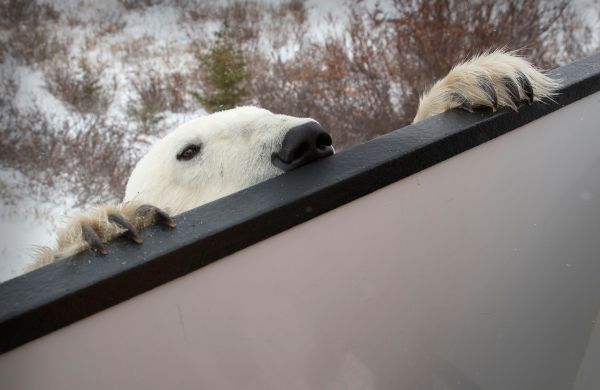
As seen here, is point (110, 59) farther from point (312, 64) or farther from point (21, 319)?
point (21, 319)

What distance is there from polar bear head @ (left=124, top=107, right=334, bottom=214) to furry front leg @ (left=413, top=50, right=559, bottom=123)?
1.56 feet

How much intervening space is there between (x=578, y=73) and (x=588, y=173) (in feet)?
1.06

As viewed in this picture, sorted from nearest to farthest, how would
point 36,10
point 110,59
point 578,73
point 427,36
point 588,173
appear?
point 578,73
point 588,173
point 427,36
point 36,10
point 110,59

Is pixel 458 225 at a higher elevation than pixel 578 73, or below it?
below

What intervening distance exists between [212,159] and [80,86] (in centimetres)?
664

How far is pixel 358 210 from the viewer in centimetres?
120

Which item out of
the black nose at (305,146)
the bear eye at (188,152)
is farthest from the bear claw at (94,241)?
the bear eye at (188,152)

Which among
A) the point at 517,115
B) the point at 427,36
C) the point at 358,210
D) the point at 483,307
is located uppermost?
the point at 427,36

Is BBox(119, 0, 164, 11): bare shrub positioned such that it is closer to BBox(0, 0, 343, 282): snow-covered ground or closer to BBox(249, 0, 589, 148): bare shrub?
BBox(0, 0, 343, 282): snow-covered ground

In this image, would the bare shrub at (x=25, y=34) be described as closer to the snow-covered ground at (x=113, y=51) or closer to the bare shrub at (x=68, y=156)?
the snow-covered ground at (x=113, y=51)

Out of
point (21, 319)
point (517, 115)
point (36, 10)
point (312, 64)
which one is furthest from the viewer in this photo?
point (36, 10)

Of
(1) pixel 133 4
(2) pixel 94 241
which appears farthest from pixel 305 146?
(1) pixel 133 4

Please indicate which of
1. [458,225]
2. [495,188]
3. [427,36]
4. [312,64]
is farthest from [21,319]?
[312,64]

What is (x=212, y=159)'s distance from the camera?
1981mm
